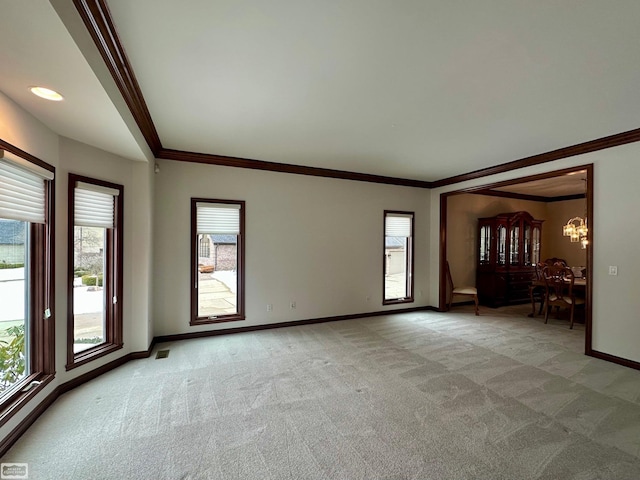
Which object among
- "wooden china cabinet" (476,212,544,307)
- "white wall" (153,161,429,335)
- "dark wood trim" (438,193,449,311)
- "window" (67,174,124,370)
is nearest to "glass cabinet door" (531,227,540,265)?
"wooden china cabinet" (476,212,544,307)

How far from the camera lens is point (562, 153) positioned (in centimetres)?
405

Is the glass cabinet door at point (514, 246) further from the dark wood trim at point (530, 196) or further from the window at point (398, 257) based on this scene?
the window at point (398, 257)

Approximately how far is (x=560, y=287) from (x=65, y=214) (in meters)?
7.23

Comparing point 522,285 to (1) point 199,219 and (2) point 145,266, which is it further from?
(2) point 145,266

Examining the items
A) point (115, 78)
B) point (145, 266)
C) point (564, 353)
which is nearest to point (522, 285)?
point (564, 353)

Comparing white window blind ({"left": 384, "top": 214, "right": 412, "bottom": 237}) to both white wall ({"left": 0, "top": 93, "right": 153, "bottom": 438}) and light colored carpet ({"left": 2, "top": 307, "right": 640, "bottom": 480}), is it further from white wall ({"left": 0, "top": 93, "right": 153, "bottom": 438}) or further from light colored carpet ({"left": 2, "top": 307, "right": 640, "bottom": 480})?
white wall ({"left": 0, "top": 93, "right": 153, "bottom": 438})

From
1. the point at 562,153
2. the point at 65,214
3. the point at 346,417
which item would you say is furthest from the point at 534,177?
the point at 65,214

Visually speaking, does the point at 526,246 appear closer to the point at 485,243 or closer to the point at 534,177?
the point at 485,243

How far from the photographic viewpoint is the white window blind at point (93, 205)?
3.01 m

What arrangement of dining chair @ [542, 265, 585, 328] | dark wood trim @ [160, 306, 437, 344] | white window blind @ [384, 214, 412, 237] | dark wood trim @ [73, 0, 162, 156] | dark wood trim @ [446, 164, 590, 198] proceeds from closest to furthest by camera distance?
dark wood trim @ [73, 0, 162, 156] → dark wood trim @ [446, 164, 590, 198] → dark wood trim @ [160, 306, 437, 344] → dining chair @ [542, 265, 585, 328] → white window blind @ [384, 214, 412, 237]

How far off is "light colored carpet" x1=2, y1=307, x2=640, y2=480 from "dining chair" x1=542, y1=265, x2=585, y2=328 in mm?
1524

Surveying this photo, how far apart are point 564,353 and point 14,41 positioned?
578cm

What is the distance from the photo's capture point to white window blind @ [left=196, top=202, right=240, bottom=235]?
4.46m

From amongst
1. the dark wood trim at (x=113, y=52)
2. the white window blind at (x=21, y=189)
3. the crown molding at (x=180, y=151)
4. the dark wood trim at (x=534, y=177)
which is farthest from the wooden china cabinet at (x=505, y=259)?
the white window blind at (x=21, y=189)
